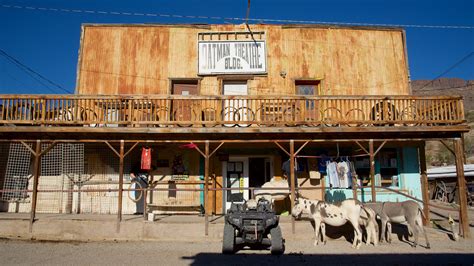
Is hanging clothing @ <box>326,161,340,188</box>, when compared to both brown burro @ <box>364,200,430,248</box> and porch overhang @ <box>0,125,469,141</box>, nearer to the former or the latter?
porch overhang @ <box>0,125,469,141</box>

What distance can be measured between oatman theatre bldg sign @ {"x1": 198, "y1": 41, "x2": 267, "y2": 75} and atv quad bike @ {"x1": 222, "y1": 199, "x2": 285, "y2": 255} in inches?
290

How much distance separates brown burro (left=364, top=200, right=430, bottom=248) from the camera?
9.74m

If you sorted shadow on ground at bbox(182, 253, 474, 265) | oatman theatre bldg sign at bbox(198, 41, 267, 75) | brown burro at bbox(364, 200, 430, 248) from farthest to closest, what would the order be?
oatman theatre bldg sign at bbox(198, 41, 267, 75) → brown burro at bbox(364, 200, 430, 248) → shadow on ground at bbox(182, 253, 474, 265)

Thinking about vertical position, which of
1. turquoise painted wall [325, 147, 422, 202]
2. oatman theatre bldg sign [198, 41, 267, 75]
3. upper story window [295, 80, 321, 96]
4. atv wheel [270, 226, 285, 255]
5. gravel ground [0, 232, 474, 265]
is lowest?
gravel ground [0, 232, 474, 265]

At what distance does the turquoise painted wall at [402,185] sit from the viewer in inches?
533

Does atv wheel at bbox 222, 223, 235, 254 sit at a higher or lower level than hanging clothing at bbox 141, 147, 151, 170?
lower

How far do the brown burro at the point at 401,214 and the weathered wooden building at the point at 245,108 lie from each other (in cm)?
191

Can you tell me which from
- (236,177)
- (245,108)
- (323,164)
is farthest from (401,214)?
(236,177)

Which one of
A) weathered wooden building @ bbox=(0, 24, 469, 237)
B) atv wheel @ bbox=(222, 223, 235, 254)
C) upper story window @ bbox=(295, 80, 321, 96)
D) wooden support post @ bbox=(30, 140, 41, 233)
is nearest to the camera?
atv wheel @ bbox=(222, 223, 235, 254)

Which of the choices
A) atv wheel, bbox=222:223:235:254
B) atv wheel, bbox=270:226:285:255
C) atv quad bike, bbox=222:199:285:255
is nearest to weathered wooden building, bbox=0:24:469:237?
atv quad bike, bbox=222:199:285:255

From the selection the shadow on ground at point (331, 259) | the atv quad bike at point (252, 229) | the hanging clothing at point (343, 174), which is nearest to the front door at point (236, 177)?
the hanging clothing at point (343, 174)

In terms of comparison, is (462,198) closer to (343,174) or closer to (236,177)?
(343,174)

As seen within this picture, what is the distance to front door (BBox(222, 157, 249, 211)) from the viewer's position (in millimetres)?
13875

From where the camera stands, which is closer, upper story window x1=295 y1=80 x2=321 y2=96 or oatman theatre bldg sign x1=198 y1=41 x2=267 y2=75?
oatman theatre bldg sign x1=198 y1=41 x2=267 y2=75
